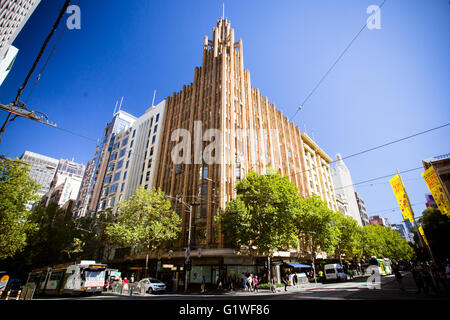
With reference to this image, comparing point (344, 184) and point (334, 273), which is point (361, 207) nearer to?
point (344, 184)

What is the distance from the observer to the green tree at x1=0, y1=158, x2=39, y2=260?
67.7 ft

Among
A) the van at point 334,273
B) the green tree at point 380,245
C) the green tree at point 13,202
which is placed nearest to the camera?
the green tree at point 13,202

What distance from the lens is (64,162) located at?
146000 millimetres

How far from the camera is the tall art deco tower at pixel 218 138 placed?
98.6 ft

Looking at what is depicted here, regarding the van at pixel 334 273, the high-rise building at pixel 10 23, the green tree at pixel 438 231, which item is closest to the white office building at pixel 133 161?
the high-rise building at pixel 10 23

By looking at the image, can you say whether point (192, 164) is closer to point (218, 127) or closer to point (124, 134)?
point (218, 127)

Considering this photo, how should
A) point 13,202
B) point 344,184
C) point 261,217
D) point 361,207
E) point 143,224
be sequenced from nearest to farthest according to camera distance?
point 13,202 → point 261,217 → point 143,224 → point 344,184 → point 361,207

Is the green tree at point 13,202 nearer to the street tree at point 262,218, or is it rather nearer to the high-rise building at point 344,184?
the street tree at point 262,218

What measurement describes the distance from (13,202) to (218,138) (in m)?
25.1

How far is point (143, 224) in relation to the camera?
1051 inches

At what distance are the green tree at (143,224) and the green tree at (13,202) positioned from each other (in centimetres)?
850

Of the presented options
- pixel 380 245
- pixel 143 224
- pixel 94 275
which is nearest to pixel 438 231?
pixel 380 245

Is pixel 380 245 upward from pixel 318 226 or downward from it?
downward
